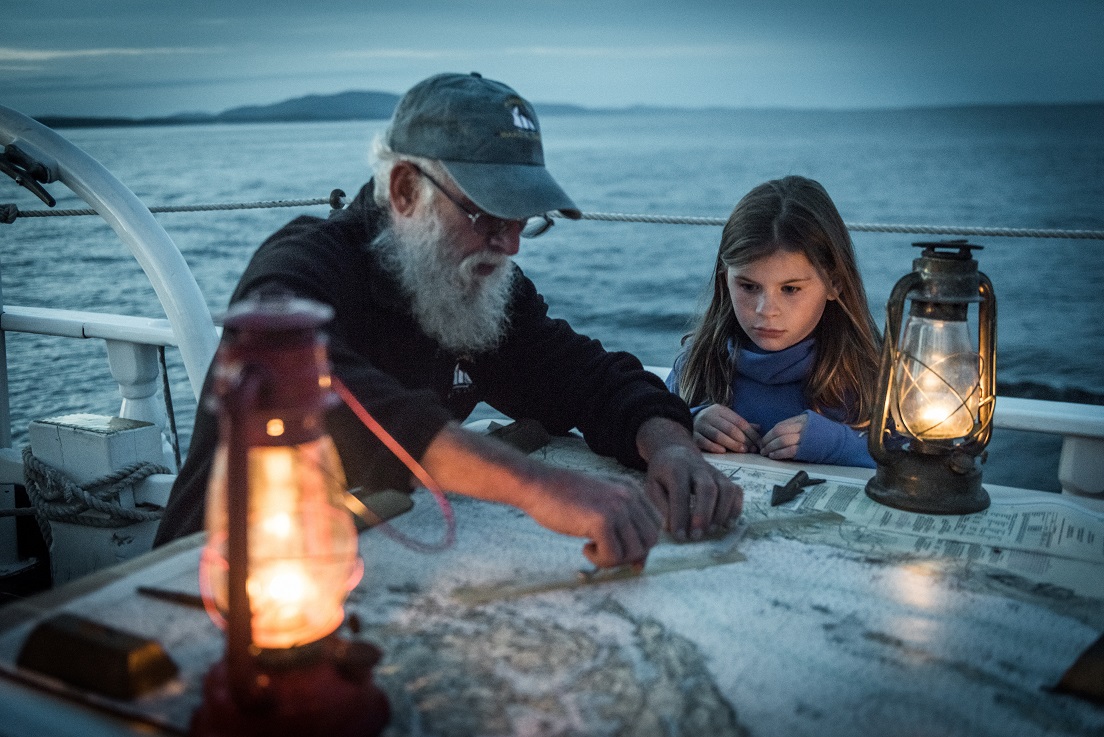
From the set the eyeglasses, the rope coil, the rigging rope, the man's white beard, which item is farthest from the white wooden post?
the eyeglasses

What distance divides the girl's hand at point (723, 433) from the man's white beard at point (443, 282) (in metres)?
0.45

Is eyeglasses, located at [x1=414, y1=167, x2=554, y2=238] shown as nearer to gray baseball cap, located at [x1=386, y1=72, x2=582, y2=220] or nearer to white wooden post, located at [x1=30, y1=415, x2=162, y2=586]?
gray baseball cap, located at [x1=386, y1=72, x2=582, y2=220]

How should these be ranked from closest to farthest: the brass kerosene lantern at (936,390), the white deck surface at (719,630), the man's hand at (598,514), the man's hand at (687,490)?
the white deck surface at (719,630) < the man's hand at (598,514) < the man's hand at (687,490) < the brass kerosene lantern at (936,390)

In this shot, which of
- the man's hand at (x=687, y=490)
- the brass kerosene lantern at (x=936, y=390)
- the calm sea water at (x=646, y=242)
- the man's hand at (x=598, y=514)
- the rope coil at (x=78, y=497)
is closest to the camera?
the man's hand at (x=598, y=514)

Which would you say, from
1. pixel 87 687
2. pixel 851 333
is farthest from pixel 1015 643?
pixel 851 333

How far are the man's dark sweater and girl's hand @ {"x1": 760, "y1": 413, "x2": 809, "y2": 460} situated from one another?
176 millimetres

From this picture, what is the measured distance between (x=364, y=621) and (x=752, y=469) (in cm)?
83

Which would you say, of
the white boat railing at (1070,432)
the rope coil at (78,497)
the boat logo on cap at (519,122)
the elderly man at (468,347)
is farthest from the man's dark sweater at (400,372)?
the white boat railing at (1070,432)

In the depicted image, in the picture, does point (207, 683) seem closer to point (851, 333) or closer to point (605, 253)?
point (851, 333)

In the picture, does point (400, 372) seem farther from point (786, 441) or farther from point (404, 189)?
point (786, 441)

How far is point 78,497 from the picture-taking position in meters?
2.05

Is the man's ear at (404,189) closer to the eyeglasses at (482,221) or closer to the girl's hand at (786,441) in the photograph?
the eyeglasses at (482,221)

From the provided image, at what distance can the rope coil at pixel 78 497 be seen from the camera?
2.06 metres

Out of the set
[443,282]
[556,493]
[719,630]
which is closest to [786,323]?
[443,282]
